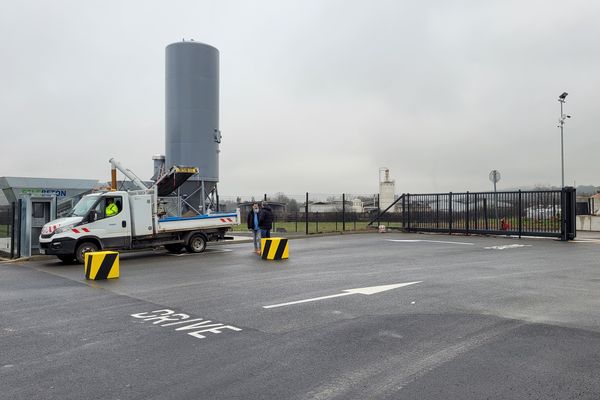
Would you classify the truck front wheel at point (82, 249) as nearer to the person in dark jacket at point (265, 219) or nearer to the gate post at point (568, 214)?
the person in dark jacket at point (265, 219)

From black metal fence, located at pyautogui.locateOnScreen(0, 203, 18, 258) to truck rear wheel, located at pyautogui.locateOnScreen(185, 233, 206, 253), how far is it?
607 centimetres

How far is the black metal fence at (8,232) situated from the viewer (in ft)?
58.3

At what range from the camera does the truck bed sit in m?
17.4

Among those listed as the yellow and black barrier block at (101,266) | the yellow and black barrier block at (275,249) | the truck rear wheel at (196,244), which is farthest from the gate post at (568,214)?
the yellow and black barrier block at (101,266)

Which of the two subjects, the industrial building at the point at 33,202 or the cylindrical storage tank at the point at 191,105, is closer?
the industrial building at the point at 33,202

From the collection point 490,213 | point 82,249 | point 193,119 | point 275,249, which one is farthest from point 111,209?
point 490,213

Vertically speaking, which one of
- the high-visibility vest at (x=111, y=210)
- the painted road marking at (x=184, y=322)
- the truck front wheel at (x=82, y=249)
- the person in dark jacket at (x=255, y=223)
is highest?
the high-visibility vest at (x=111, y=210)

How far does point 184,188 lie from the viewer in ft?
75.8

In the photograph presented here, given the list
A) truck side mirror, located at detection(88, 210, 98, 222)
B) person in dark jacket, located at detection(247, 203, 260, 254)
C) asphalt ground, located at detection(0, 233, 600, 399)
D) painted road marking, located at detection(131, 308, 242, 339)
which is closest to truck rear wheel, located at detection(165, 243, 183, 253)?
person in dark jacket, located at detection(247, 203, 260, 254)

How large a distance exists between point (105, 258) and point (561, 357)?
9.92 metres

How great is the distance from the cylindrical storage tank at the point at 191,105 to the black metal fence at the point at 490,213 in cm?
1086

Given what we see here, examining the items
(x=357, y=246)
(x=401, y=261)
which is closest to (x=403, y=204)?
(x=357, y=246)

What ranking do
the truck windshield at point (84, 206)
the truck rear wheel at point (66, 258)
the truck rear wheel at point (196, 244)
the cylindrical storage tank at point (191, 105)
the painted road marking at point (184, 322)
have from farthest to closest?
the cylindrical storage tank at point (191, 105)
the truck rear wheel at point (196, 244)
the truck windshield at point (84, 206)
the truck rear wheel at point (66, 258)
the painted road marking at point (184, 322)

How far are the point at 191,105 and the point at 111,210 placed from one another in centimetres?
839
